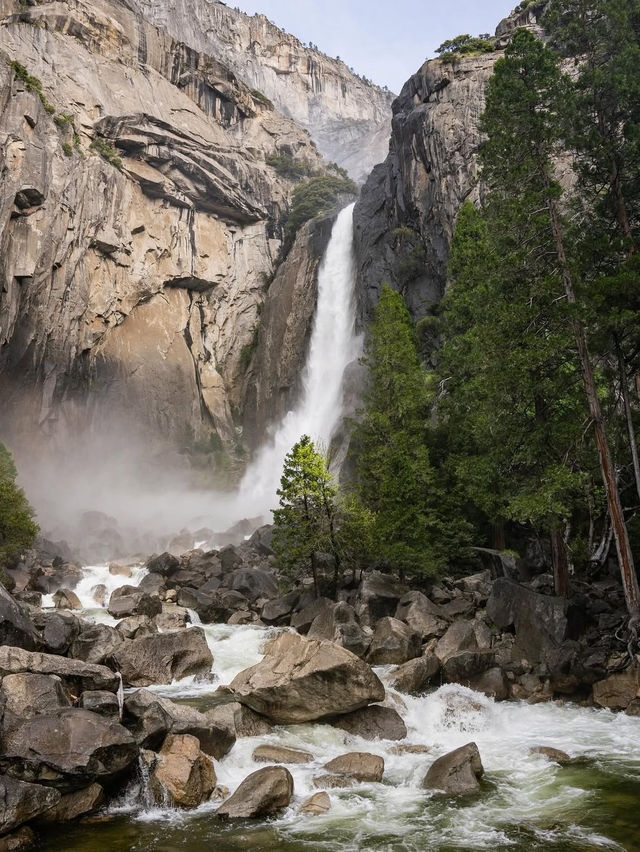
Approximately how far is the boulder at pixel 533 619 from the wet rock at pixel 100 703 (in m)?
10.6

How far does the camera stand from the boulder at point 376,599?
66.5 feet

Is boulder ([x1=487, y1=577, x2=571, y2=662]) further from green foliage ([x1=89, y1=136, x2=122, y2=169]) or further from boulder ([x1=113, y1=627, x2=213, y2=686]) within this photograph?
green foliage ([x1=89, y1=136, x2=122, y2=169])

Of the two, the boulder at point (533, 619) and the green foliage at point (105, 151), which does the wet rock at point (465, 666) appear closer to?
the boulder at point (533, 619)

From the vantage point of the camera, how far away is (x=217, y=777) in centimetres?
1126

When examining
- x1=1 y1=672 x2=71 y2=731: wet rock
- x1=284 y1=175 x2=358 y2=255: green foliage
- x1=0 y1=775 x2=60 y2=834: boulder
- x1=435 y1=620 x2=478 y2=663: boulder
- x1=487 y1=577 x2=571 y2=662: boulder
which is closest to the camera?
x1=0 y1=775 x2=60 y2=834: boulder

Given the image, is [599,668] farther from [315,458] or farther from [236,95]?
[236,95]

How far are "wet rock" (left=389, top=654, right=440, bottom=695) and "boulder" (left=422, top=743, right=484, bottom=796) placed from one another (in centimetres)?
388

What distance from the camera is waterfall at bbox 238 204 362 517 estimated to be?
52000 millimetres

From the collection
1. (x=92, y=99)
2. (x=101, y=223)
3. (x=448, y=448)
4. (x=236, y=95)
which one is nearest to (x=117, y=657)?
(x=448, y=448)

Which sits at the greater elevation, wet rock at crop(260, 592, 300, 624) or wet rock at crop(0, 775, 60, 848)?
wet rock at crop(260, 592, 300, 624)

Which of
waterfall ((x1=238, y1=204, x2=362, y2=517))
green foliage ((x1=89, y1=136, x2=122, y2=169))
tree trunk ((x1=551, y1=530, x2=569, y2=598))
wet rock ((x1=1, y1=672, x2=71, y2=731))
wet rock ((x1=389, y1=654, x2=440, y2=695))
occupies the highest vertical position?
green foliage ((x1=89, y1=136, x2=122, y2=169))

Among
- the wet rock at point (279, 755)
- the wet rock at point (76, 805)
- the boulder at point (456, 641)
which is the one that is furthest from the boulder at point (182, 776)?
the boulder at point (456, 641)

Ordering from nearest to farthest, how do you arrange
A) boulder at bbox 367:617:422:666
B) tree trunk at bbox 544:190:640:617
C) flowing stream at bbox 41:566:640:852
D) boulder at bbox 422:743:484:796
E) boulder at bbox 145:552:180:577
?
flowing stream at bbox 41:566:640:852 < boulder at bbox 422:743:484:796 < tree trunk at bbox 544:190:640:617 < boulder at bbox 367:617:422:666 < boulder at bbox 145:552:180:577

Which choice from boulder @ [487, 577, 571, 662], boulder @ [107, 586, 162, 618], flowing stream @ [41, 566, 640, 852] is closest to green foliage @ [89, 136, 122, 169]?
boulder @ [107, 586, 162, 618]
